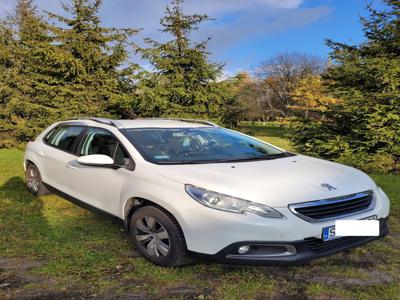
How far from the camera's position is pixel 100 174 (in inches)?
171

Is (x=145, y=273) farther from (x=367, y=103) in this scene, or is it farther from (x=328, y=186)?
(x=367, y=103)

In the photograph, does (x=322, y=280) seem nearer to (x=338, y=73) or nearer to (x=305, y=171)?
(x=305, y=171)

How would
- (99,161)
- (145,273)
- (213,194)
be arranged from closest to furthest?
(213,194)
(145,273)
(99,161)

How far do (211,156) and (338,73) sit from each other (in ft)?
24.3

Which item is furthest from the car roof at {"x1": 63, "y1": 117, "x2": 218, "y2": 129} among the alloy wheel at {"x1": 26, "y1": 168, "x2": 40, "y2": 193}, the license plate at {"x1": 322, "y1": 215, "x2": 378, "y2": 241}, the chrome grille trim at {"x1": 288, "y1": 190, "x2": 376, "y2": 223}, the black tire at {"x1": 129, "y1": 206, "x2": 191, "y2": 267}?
the license plate at {"x1": 322, "y1": 215, "x2": 378, "y2": 241}

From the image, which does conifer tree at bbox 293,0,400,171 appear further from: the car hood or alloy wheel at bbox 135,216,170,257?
alloy wheel at bbox 135,216,170,257

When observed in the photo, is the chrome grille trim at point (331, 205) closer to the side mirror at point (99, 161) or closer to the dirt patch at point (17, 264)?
the side mirror at point (99, 161)

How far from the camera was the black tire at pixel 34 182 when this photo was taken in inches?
237

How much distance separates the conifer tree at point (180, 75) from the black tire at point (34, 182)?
792 centimetres

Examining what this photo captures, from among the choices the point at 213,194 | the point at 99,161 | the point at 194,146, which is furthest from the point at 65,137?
the point at 213,194

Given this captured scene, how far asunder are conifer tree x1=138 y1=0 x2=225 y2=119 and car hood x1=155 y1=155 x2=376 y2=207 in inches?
407

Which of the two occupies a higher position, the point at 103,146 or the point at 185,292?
the point at 103,146

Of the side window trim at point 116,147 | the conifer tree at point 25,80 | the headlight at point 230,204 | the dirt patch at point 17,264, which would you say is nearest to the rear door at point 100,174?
the side window trim at point 116,147

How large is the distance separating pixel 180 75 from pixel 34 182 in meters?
8.72
